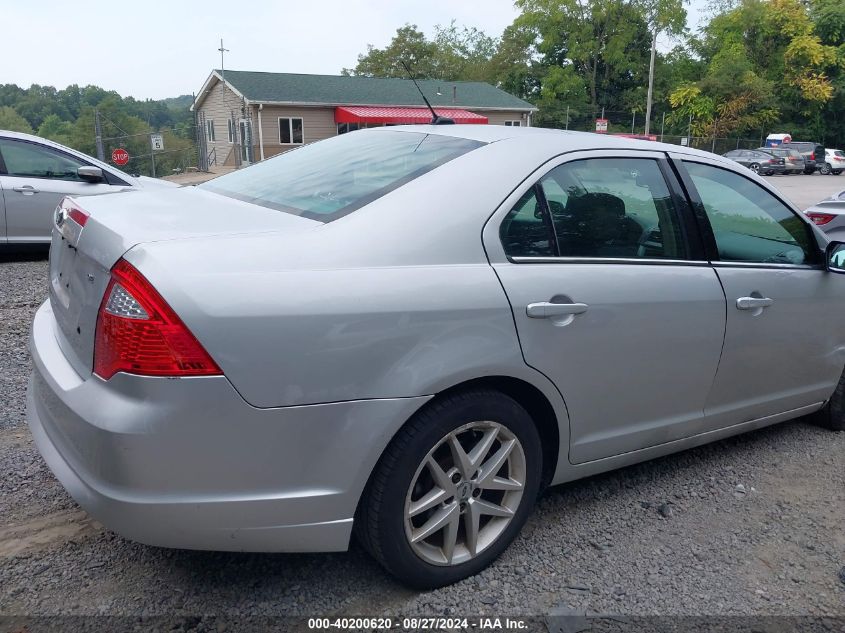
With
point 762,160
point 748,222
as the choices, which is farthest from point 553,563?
point 762,160

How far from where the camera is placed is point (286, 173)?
10.3 feet

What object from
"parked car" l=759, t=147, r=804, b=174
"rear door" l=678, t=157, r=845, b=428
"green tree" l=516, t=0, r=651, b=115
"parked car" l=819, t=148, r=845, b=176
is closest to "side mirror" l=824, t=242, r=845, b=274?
"rear door" l=678, t=157, r=845, b=428

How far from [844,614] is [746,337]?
3.86ft

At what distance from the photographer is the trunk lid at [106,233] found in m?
2.21

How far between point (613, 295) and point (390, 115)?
35.9m

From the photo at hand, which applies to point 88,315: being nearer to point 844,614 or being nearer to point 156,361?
point 156,361

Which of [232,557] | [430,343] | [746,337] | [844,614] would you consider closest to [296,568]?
[232,557]

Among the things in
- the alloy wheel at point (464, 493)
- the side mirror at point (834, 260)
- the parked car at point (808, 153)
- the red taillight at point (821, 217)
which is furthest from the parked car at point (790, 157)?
the alloy wheel at point (464, 493)

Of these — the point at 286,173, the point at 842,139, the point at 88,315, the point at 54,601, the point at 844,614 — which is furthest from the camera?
the point at 842,139

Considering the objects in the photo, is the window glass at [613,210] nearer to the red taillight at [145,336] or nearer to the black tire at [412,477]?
the black tire at [412,477]

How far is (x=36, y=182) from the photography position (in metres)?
8.04

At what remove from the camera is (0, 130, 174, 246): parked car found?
7895mm

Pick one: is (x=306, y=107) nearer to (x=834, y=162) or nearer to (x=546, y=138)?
(x=834, y=162)

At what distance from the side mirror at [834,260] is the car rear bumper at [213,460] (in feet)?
8.15
